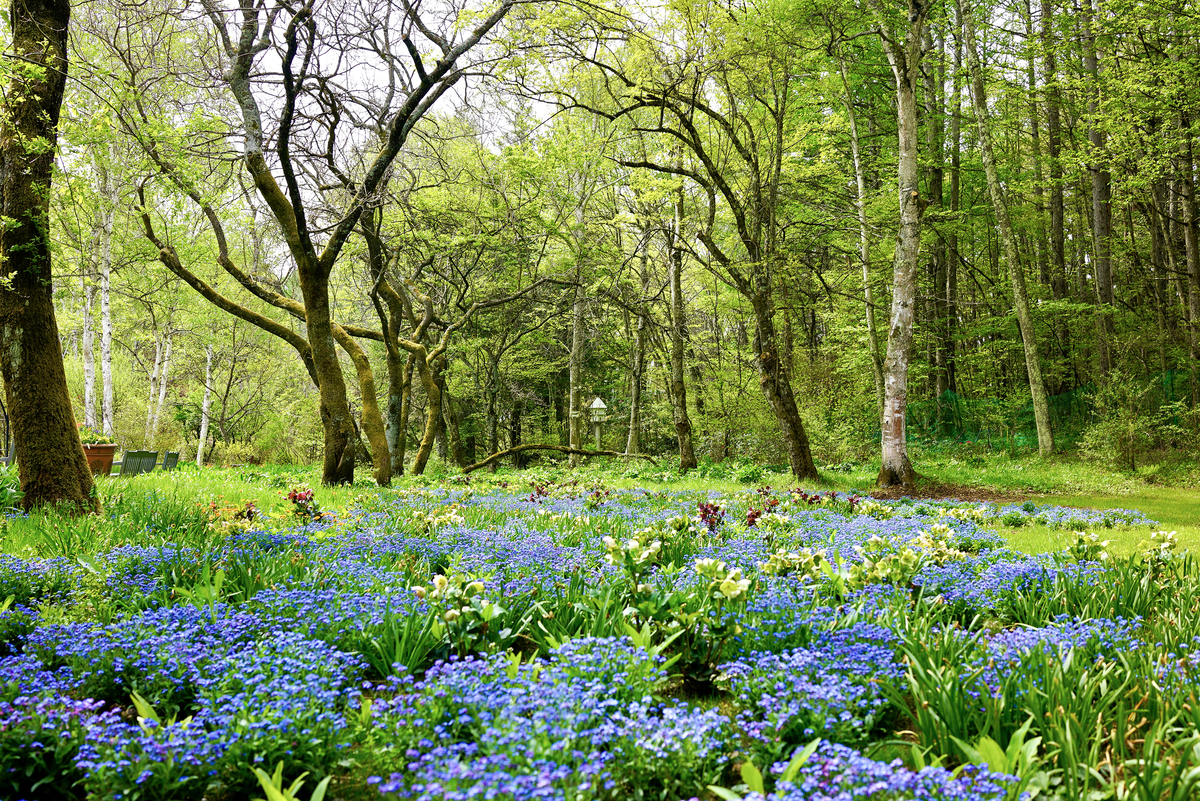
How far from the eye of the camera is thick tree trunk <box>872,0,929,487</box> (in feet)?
33.8

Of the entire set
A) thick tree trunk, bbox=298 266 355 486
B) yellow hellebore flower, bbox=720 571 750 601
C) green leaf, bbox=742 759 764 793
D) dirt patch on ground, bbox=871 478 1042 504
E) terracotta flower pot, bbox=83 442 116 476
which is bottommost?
dirt patch on ground, bbox=871 478 1042 504

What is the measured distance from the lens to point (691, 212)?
1745 cm

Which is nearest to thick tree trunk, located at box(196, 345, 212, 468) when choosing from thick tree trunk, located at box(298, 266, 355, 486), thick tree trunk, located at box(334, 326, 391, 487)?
thick tree trunk, located at box(334, 326, 391, 487)

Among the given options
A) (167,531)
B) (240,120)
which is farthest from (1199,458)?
(240,120)

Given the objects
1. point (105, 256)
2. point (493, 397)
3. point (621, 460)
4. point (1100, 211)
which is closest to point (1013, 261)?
point (1100, 211)

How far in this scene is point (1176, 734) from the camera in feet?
6.39

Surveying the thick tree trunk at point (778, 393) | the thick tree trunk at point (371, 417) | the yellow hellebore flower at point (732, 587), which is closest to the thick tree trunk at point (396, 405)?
the thick tree trunk at point (371, 417)

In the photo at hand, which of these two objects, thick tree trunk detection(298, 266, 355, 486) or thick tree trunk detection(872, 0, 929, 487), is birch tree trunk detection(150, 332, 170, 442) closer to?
thick tree trunk detection(298, 266, 355, 486)

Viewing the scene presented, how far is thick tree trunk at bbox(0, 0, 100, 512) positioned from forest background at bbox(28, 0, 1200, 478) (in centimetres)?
193

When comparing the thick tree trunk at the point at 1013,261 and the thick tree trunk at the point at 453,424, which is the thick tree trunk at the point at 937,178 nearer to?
the thick tree trunk at the point at 1013,261

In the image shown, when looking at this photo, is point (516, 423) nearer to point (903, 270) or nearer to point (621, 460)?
point (621, 460)

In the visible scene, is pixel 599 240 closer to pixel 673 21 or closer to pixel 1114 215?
pixel 673 21

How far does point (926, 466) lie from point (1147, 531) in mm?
7997

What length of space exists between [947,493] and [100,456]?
13.3 m
